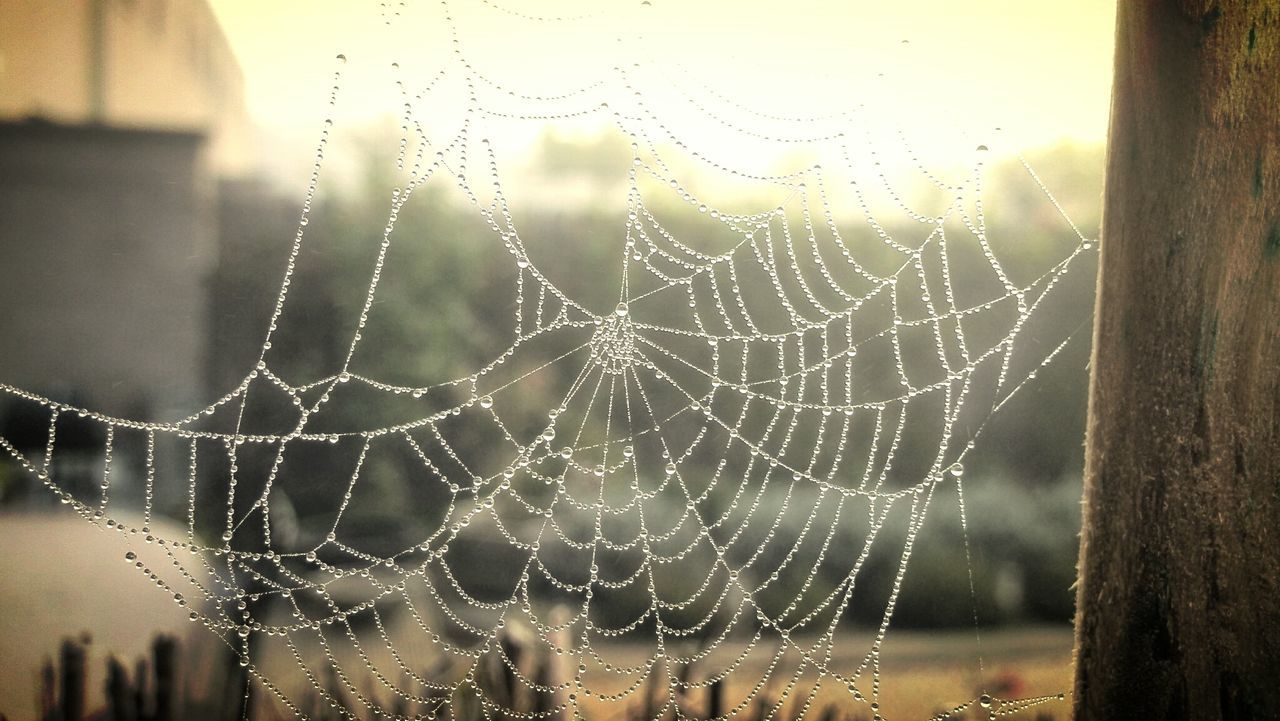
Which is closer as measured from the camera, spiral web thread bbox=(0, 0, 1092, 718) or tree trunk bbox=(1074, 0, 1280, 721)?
tree trunk bbox=(1074, 0, 1280, 721)

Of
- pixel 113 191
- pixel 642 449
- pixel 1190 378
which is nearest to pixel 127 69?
pixel 113 191

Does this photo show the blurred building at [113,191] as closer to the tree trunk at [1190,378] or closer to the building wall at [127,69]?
the building wall at [127,69]

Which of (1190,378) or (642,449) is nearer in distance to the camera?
(1190,378)

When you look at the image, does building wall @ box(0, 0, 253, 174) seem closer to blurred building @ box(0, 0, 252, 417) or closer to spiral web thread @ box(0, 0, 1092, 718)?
blurred building @ box(0, 0, 252, 417)

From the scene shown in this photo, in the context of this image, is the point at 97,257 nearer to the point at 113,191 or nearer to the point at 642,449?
the point at 113,191

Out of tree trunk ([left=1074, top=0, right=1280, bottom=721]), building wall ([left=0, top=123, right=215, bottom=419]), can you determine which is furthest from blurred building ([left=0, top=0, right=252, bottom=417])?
tree trunk ([left=1074, top=0, right=1280, bottom=721])

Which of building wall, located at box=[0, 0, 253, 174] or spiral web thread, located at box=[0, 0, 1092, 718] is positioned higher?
building wall, located at box=[0, 0, 253, 174]
